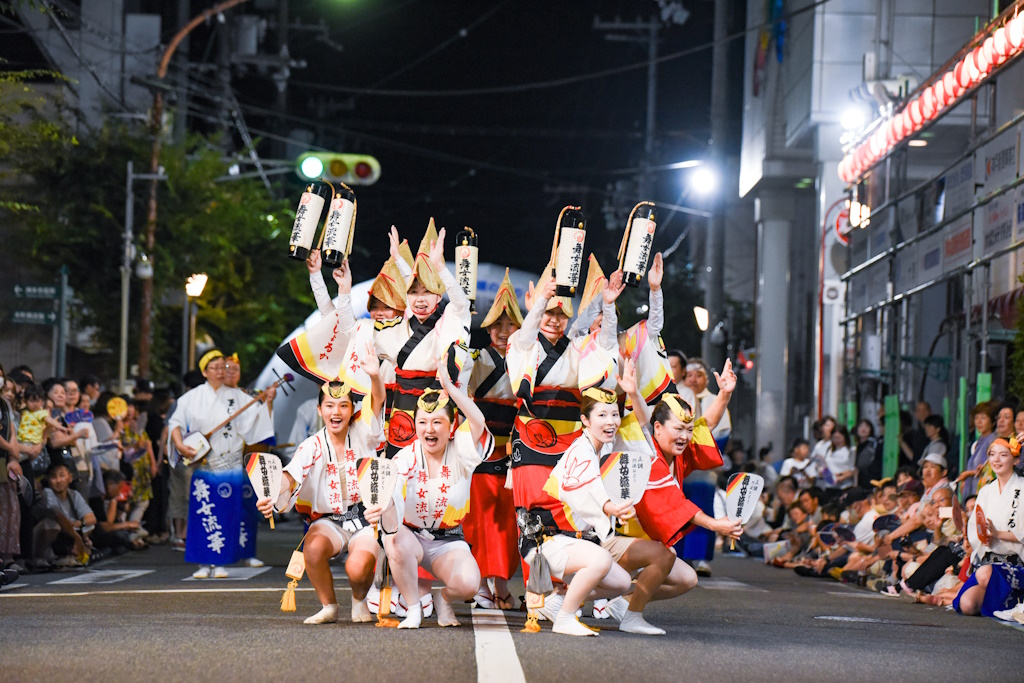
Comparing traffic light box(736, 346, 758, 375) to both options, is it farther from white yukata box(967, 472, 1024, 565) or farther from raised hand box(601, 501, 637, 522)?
raised hand box(601, 501, 637, 522)

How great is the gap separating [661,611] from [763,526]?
9012 millimetres

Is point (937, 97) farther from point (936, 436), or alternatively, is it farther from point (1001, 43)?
point (936, 436)

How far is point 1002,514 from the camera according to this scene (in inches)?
401

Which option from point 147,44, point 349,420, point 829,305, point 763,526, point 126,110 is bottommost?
point 763,526

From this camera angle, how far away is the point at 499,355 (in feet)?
29.8

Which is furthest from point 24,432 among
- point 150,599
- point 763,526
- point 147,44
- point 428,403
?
point 147,44

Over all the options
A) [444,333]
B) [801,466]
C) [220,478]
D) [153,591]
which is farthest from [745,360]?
[444,333]

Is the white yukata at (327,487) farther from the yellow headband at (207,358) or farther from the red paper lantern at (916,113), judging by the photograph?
the red paper lantern at (916,113)

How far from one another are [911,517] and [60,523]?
722 cm

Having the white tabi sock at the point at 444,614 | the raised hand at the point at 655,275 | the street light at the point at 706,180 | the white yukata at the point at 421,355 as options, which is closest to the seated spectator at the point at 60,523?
the white yukata at the point at 421,355

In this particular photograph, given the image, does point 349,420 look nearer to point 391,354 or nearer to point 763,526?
point 391,354

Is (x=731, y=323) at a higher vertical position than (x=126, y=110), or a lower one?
lower

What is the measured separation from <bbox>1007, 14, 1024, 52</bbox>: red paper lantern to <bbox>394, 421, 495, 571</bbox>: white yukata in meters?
7.68

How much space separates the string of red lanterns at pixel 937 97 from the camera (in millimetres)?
13789
